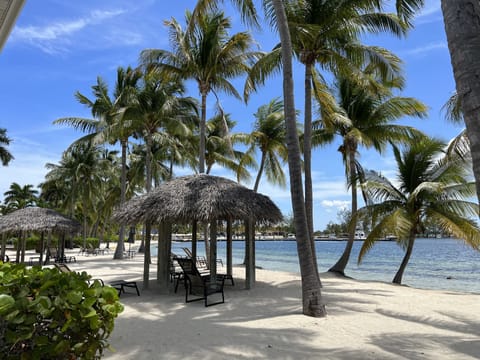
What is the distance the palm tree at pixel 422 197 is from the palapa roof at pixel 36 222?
13.1 meters

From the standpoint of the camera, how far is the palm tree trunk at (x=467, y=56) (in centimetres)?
296

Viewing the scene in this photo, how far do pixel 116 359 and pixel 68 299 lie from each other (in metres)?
2.11

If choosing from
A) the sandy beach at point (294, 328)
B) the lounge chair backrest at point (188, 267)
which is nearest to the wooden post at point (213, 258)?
the sandy beach at point (294, 328)

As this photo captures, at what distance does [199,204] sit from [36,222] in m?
10.7

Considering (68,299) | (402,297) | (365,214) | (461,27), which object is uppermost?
(461,27)

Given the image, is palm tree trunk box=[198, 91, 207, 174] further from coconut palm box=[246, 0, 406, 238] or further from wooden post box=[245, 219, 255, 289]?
wooden post box=[245, 219, 255, 289]

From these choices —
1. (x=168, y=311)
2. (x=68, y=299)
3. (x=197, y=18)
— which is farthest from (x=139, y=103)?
(x=68, y=299)

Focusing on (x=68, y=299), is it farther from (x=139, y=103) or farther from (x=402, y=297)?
(x=139, y=103)

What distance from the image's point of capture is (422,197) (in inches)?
526

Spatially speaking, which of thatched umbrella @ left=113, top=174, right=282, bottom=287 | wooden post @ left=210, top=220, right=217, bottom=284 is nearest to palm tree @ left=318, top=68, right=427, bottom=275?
thatched umbrella @ left=113, top=174, right=282, bottom=287

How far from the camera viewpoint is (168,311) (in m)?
7.22

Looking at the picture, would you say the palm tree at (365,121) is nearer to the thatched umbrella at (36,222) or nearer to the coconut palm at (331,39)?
the coconut palm at (331,39)

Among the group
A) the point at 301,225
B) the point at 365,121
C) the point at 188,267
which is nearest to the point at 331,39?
the point at 365,121

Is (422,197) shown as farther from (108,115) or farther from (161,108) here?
(108,115)
